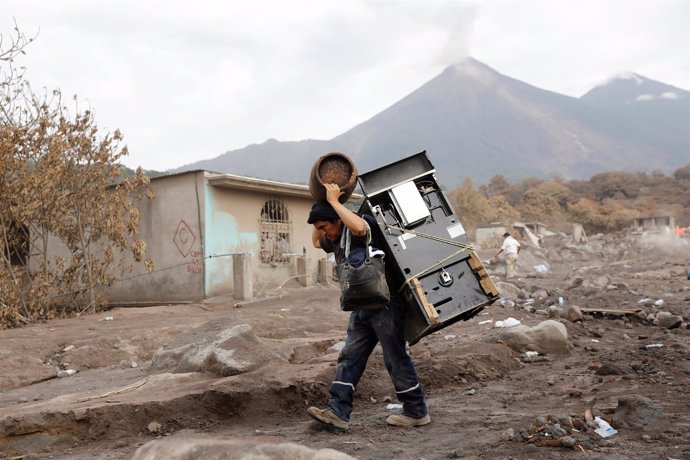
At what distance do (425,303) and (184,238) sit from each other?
1130cm

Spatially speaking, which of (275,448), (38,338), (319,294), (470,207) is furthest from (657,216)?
(275,448)

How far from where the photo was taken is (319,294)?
1479cm

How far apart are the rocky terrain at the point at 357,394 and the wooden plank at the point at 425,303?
755mm

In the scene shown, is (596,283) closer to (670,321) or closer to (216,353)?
(670,321)

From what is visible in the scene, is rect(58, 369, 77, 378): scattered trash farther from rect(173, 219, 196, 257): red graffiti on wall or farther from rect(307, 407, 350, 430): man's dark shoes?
rect(173, 219, 196, 257): red graffiti on wall

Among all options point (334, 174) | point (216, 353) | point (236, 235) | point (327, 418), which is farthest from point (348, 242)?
point (236, 235)

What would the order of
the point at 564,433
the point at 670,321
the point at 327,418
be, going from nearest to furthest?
1. the point at 564,433
2. the point at 327,418
3. the point at 670,321

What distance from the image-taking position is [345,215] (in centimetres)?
382

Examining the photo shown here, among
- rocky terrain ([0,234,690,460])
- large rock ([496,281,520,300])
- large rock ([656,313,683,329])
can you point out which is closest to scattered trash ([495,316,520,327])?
rocky terrain ([0,234,690,460])

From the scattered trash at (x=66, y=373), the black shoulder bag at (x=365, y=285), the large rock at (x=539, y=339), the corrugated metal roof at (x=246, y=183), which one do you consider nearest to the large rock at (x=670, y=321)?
the large rock at (x=539, y=339)

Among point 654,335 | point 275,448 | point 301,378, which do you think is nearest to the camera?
point 275,448

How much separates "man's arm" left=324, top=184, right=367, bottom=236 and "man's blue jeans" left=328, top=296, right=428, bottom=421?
60cm

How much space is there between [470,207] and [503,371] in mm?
45676

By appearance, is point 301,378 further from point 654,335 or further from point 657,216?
point 657,216
